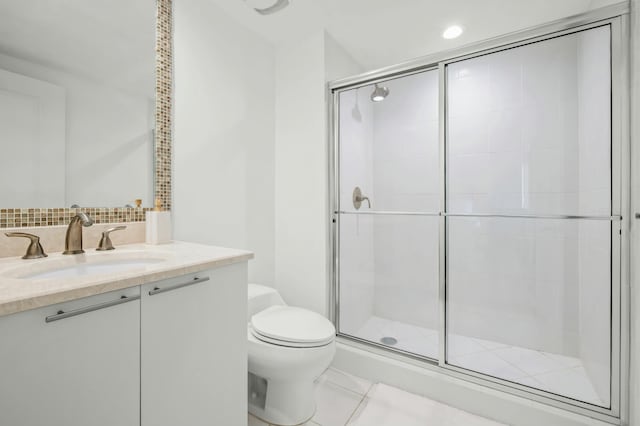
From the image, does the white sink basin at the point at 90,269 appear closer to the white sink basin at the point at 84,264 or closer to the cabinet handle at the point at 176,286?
the white sink basin at the point at 84,264

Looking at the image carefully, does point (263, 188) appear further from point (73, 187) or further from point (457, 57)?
point (457, 57)

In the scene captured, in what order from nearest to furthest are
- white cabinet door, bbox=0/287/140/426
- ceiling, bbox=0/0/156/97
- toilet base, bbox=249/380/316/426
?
white cabinet door, bbox=0/287/140/426
ceiling, bbox=0/0/156/97
toilet base, bbox=249/380/316/426

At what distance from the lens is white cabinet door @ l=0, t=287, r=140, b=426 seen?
2.04 feet

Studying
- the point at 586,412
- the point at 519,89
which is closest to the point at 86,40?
the point at 519,89

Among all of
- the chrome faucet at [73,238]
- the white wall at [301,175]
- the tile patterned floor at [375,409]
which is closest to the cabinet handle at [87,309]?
the chrome faucet at [73,238]

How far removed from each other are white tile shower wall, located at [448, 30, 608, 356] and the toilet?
3.02 feet

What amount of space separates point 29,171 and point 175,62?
87cm

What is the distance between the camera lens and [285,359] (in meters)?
1.31

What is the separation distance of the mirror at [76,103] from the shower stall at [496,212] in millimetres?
1188

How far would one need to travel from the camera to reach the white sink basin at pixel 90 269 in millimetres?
1009

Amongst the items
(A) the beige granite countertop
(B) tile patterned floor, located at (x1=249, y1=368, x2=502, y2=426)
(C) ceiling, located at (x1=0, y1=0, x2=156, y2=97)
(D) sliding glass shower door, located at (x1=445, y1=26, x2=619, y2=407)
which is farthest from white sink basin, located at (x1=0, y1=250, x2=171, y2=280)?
(D) sliding glass shower door, located at (x1=445, y1=26, x2=619, y2=407)

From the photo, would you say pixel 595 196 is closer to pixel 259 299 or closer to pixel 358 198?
pixel 358 198

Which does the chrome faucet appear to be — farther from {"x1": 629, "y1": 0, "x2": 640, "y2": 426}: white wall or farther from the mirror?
{"x1": 629, "y1": 0, "x2": 640, "y2": 426}: white wall

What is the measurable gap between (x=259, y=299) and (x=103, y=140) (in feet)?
3.61
